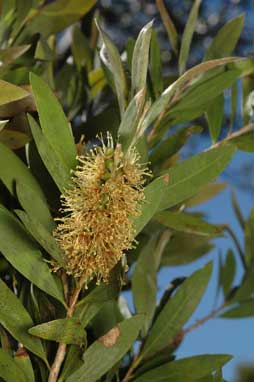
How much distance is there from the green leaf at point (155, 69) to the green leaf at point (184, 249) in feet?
0.51

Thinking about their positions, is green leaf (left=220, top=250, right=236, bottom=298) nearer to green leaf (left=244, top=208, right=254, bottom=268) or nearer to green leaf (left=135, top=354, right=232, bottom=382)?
green leaf (left=244, top=208, right=254, bottom=268)

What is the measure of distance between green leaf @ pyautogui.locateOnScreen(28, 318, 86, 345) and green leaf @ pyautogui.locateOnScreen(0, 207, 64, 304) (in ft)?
0.08

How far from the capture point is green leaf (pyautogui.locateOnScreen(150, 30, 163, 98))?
0.52m

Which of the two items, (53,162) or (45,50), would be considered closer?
(53,162)

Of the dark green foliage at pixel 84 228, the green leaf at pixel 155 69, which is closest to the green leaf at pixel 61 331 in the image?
the dark green foliage at pixel 84 228

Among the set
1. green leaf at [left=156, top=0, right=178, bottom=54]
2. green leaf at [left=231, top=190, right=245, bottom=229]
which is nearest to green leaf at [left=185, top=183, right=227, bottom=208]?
green leaf at [left=231, top=190, right=245, bottom=229]

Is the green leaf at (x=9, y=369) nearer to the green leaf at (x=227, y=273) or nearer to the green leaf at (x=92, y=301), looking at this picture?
the green leaf at (x=92, y=301)

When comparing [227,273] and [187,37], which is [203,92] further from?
[227,273]

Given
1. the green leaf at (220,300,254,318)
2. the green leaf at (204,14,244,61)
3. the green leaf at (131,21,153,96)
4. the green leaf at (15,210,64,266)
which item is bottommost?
the green leaf at (220,300,254,318)

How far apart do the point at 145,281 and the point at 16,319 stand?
0.16 metres

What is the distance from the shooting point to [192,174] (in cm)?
41

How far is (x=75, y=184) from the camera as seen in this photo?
0.36m

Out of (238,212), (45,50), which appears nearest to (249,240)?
(238,212)

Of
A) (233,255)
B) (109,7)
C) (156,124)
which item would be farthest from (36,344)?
(109,7)
